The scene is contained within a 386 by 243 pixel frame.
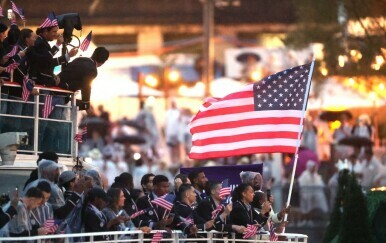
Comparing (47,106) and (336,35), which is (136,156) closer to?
(336,35)

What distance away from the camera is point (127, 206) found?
67.7 feet

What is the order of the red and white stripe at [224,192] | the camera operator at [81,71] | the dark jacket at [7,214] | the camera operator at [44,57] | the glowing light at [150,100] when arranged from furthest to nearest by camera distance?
the glowing light at [150,100], the camera operator at [81,71], the red and white stripe at [224,192], the camera operator at [44,57], the dark jacket at [7,214]

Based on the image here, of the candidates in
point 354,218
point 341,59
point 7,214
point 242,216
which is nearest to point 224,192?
point 242,216

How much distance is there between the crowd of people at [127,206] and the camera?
57.5 ft

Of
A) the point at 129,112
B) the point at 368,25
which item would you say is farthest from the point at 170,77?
the point at 368,25

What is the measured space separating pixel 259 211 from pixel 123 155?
2114cm

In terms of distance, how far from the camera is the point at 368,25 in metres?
38.2

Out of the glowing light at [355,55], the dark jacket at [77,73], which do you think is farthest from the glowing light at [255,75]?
the dark jacket at [77,73]

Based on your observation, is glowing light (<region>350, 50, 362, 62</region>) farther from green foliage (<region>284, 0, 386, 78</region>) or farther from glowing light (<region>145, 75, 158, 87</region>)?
glowing light (<region>145, 75, 158, 87</region>)

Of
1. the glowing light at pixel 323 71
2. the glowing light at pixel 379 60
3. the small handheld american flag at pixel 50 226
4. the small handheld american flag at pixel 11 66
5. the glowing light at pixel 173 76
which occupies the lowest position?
the small handheld american flag at pixel 50 226

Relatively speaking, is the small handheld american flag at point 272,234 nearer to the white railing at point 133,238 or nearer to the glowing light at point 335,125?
the white railing at point 133,238

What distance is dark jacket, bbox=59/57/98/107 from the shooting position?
21.7 metres

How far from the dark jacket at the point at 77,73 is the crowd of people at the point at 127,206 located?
130cm

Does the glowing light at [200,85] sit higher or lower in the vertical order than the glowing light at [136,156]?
higher
